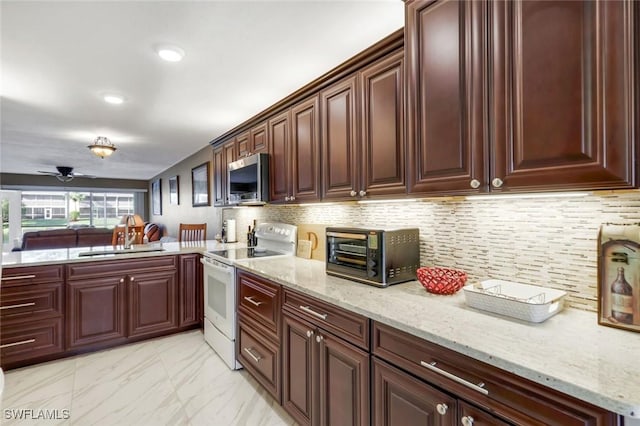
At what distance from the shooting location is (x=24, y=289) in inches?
99.8

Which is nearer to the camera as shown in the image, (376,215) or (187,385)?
(376,215)

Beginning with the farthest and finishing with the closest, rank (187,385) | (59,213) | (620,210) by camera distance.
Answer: (59,213) → (187,385) → (620,210)

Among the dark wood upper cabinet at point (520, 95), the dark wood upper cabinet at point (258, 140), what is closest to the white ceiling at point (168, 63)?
the dark wood upper cabinet at point (258, 140)

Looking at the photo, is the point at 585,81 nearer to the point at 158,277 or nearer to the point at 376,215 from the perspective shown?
the point at 376,215

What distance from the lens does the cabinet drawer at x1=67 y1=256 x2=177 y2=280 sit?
2730mm

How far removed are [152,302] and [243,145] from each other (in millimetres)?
1831

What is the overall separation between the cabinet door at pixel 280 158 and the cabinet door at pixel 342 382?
1321 mm

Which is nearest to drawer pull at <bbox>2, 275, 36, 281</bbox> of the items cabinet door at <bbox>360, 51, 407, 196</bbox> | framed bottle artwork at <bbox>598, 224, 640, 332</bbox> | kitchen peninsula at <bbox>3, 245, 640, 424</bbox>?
kitchen peninsula at <bbox>3, 245, 640, 424</bbox>

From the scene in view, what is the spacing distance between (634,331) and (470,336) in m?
0.53

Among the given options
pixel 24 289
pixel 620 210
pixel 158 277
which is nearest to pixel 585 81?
pixel 620 210

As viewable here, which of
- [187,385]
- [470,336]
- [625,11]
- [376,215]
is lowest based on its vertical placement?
[187,385]

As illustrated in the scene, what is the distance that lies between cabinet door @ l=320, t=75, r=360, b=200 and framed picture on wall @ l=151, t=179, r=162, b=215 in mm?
7079

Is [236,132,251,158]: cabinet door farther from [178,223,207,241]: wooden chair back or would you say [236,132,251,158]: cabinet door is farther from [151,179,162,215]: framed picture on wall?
[151,179,162,215]: framed picture on wall

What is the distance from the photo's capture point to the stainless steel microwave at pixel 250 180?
2.73 metres
